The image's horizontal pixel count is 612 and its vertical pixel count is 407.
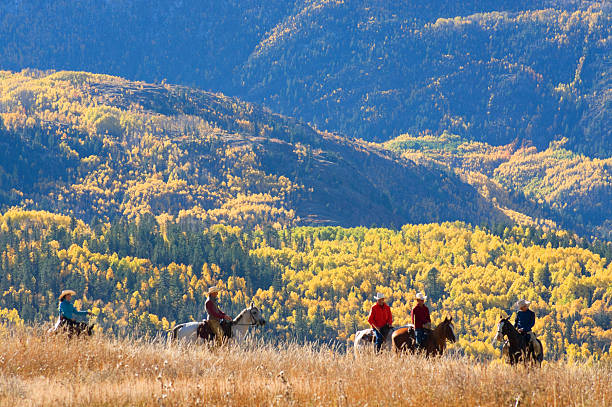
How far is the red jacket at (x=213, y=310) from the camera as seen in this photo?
38406 mm

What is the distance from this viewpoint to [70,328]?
35688 millimetres

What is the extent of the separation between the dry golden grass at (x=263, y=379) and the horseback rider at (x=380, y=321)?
5842mm

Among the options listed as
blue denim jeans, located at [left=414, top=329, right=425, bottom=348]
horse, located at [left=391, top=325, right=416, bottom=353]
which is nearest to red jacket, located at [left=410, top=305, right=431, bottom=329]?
blue denim jeans, located at [left=414, top=329, right=425, bottom=348]

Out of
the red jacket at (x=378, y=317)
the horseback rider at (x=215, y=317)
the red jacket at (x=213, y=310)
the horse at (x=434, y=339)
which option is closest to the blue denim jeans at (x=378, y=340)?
the red jacket at (x=378, y=317)

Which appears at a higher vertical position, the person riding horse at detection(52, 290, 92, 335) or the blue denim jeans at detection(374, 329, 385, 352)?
the person riding horse at detection(52, 290, 92, 335)

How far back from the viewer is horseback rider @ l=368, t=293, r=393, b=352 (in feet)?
130

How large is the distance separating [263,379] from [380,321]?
12315mm

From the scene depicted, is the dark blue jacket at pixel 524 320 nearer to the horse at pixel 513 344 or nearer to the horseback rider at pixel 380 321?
the horse at pixel 513 344

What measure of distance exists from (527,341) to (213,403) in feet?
46.1

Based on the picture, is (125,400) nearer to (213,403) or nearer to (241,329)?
(213,403)

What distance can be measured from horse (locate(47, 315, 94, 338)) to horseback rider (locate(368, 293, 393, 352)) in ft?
37.3

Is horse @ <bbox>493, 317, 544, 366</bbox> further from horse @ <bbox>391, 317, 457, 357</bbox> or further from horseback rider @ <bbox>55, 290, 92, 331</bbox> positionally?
horseback rider @ <bbox>55, 290, 92, 331</bbox>

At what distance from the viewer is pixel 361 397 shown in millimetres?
25891

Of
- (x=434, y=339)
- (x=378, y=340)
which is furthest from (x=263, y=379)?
(x=378, y=340)
